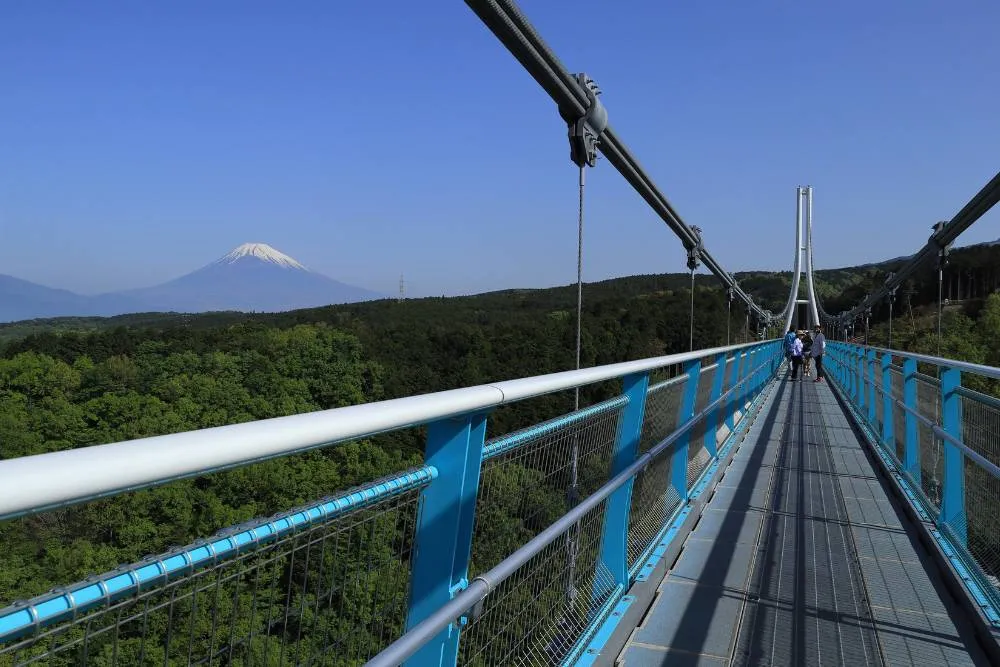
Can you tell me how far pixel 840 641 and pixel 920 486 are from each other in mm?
2478

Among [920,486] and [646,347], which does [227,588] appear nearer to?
[920,486]

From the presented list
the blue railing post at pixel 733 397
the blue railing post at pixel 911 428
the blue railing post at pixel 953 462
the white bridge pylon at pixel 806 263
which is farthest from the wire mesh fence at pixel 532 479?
the white bridge pylon at pixel 806 263

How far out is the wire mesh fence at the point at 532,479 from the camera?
1.99 m

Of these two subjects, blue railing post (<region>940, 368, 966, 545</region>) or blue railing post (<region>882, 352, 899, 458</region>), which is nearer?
blue railing post (<region>940, 368, 966, 545</region>)

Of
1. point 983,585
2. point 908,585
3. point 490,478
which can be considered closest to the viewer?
point 490,478

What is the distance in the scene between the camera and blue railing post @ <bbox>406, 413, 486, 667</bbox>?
5.16 feet

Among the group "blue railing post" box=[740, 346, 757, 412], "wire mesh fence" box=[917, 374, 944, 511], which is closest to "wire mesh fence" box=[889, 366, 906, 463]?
"wire mesh fence" box=[917, 374, 944, 511]

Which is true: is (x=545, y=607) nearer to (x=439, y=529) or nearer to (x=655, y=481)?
(x=439, y=529)

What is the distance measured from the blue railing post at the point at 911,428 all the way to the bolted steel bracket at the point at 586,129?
330 cm

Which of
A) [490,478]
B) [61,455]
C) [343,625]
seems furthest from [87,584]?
[490,478]

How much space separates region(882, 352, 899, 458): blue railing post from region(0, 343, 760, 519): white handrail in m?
5.63

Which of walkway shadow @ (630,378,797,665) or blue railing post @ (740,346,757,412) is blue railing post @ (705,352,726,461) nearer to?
Result: walkway shadow @ (630,378,797,665)

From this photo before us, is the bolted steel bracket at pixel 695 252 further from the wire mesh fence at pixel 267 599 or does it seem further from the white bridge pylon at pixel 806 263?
the white bridge pylon at pixel 806 263

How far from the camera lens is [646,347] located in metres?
64.9
